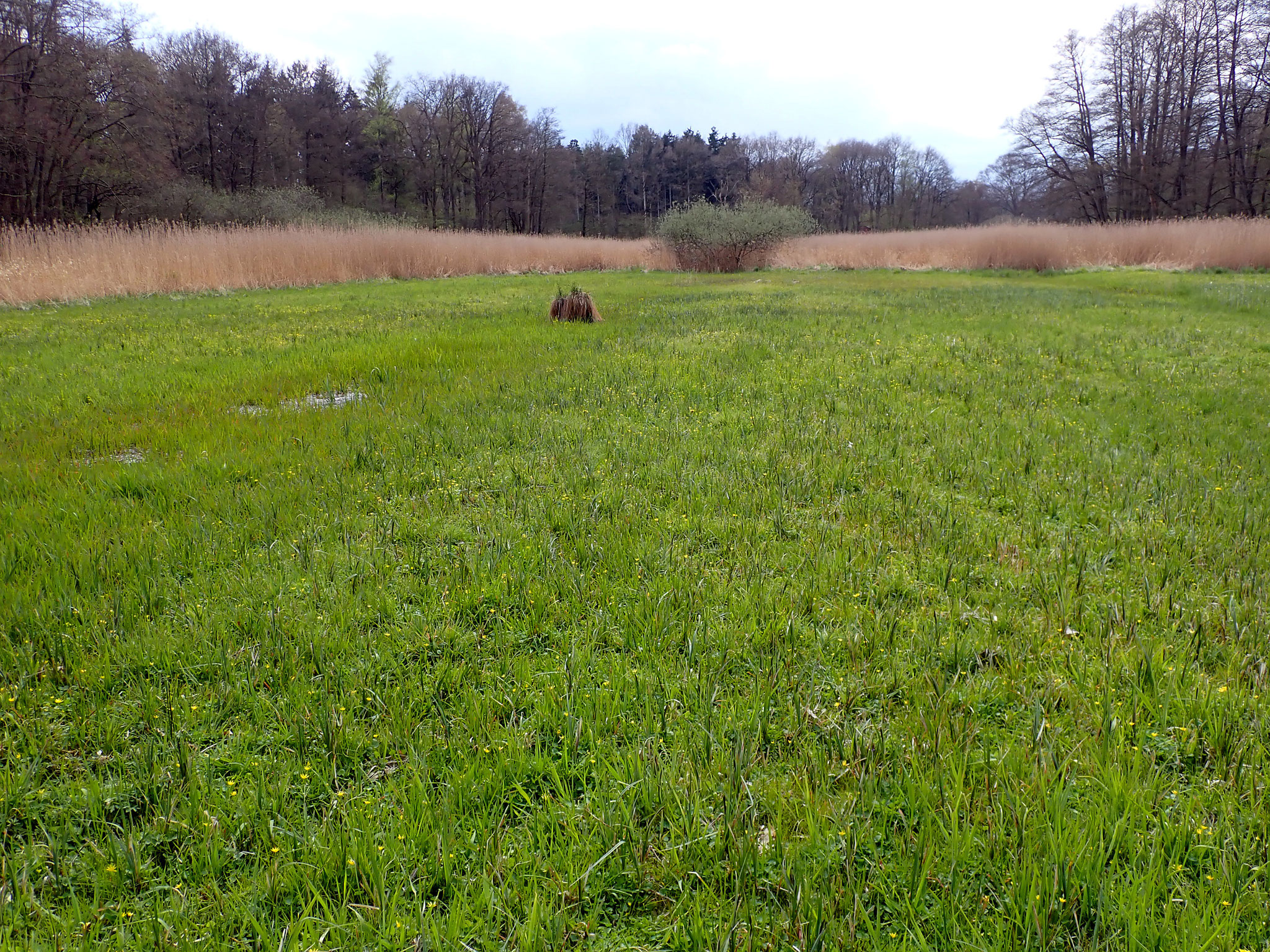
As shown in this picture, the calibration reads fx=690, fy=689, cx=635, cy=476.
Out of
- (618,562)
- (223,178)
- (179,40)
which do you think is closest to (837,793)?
(618,562)

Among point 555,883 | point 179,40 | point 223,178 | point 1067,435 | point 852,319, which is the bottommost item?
point 555,883

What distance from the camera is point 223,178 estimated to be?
4378 centimetres

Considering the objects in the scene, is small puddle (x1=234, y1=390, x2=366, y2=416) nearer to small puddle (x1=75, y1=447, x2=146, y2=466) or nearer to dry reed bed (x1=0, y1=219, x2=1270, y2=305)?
small puddle (x1=75, y1=447, x2=146, y2=466)

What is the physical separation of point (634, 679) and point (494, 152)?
208 ft

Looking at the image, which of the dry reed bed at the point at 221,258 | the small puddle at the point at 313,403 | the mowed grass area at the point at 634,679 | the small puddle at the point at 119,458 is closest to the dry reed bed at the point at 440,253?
the dry reed bed at the point at 221,258

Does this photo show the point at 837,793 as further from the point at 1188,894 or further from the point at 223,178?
the point at 223,178

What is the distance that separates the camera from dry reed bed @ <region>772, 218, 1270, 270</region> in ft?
72.1

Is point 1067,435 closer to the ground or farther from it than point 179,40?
closer to the ground

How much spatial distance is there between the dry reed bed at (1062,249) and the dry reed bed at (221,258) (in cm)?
1344

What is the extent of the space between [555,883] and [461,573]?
6.37ft

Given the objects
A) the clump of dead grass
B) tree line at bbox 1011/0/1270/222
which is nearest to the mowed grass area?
the clump of dead grass

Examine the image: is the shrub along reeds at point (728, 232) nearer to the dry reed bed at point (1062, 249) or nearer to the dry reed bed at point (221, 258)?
the dry reed bed at point (1062, 249)

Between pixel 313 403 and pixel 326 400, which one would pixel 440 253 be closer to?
pixel 326 400

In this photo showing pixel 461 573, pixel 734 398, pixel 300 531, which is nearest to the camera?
pixel 461 573
